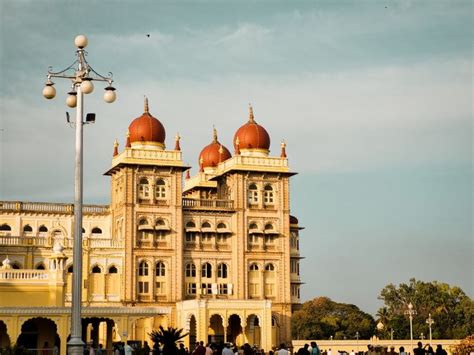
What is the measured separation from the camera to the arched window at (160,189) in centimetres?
6280

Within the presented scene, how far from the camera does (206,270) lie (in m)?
63.4

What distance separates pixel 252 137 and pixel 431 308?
30.7m

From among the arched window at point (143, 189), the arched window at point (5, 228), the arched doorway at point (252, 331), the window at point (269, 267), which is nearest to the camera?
the arched doorway at point (252, 331)

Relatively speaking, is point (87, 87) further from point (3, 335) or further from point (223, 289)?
point (223, 289)

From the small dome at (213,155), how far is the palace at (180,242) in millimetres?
3807

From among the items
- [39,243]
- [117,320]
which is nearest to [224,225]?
[39,243]

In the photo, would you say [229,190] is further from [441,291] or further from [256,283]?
[441,291]

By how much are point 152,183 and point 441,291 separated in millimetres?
38117

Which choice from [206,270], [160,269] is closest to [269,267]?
[206,270]

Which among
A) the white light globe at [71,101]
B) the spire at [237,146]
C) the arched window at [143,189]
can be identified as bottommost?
the white light globe at [71,101]

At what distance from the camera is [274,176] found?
216 ft

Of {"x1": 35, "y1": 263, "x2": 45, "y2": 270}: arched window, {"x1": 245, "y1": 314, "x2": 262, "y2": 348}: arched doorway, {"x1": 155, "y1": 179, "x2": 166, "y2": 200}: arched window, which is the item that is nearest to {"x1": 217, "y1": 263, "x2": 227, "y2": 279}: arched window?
{"x1": 245, "y1": 314, "x2": 262, "y2": 348}: arched doorway

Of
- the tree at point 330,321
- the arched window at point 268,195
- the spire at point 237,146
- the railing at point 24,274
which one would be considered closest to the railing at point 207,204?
the arched window at point 268,195

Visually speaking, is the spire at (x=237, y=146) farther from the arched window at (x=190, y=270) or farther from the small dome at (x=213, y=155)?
the arched window at (x=190, y=270)
